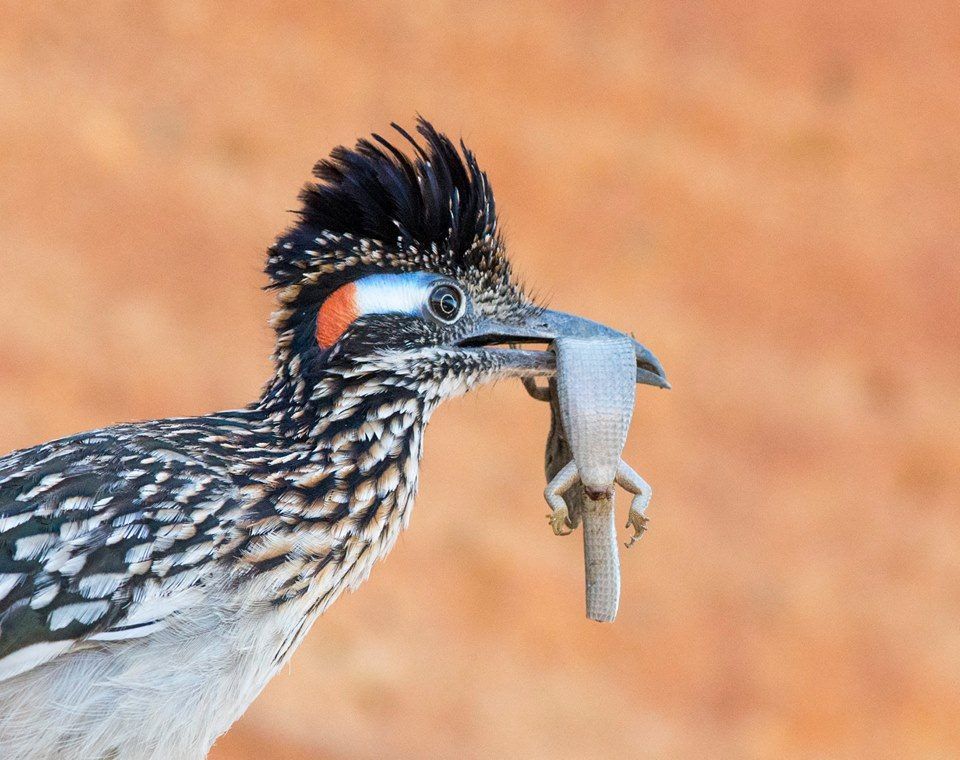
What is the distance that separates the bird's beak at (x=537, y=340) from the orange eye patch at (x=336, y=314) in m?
0.35

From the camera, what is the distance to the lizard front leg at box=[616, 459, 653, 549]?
3.51m

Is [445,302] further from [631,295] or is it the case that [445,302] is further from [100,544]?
[631,295]

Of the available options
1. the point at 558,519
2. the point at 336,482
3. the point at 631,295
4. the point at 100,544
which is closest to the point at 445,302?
the point at 336,482

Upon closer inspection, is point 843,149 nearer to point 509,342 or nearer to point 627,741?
point 627,741

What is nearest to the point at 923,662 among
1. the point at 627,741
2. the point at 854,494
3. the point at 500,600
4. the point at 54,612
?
the point at 854,494

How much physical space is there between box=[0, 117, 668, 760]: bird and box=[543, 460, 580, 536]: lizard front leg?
37 centimetres

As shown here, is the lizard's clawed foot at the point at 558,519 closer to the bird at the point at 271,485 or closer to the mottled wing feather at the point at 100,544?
the bird at the point at 271,485

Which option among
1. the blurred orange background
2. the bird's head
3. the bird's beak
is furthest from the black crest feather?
the blurred orange background

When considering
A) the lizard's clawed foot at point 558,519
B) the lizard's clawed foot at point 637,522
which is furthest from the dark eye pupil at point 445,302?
the lizard's clawed foot at point 637,522

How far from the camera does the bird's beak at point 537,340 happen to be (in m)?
3.81

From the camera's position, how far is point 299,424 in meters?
3.69

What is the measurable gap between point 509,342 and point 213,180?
8275mm

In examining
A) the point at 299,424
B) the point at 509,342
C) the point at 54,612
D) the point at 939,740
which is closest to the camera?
the point at 54,612

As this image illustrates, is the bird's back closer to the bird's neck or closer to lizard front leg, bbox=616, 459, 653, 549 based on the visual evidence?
the bird's neck
